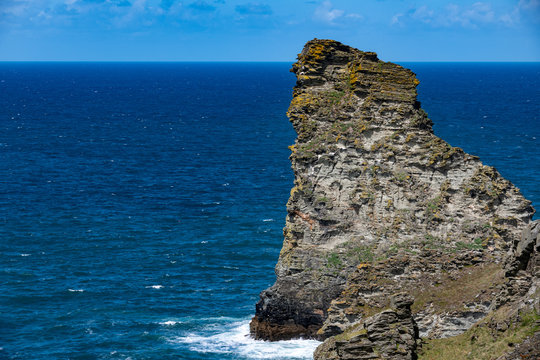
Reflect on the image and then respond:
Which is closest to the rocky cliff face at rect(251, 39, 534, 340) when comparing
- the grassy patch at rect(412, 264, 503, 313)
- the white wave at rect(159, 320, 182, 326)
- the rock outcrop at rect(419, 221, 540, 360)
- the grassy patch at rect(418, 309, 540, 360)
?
the grassy patch at rect(412, 264, 503, 313)

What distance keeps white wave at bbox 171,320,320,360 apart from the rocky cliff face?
894 mm

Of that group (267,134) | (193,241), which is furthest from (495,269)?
(267,134)

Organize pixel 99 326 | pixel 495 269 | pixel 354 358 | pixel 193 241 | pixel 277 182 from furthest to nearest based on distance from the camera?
pixel 277 182
pixel 193 241
pixel 99 326
pixel 495 269
pixel 354 358

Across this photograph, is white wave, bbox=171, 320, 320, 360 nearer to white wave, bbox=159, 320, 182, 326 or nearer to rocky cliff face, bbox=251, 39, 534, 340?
rocky cliff face, bbox=251, 39, 534, 340

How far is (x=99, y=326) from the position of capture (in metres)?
61.5

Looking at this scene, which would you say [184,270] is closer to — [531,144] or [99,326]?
[99,326]

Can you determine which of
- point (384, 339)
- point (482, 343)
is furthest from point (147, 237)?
point (482, 343)

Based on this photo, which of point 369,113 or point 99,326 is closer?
point 369,113

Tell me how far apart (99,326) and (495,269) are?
102 feet

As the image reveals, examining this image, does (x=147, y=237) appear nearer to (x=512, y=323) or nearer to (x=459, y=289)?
(x=459, y=289)

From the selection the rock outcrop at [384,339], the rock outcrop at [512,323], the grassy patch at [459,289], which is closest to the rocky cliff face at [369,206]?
the grassy patch at [459,289]

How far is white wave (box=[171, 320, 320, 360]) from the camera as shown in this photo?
54.0 metres

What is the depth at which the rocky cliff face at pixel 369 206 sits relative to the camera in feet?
167

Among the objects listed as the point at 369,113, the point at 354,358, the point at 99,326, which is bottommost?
the point at 99,326
